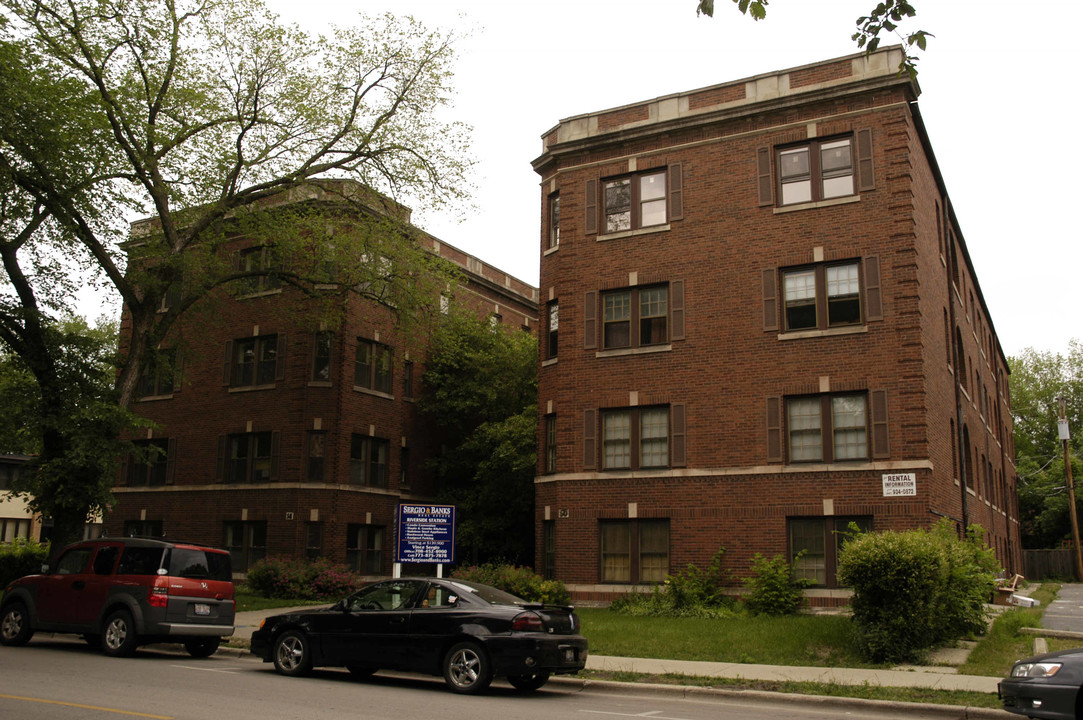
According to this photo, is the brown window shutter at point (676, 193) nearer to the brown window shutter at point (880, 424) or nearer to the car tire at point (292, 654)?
the brown window shutter at point (880, 424)

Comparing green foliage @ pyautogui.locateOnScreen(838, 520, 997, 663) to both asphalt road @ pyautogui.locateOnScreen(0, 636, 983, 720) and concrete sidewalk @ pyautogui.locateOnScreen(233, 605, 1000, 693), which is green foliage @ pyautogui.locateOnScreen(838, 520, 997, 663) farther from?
asphalt road @ pyautogui.locateOnScreen(0, 636, 983, 720)

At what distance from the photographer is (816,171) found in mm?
23688

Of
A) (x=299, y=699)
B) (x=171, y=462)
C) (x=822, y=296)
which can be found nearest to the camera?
(x=299, y=699)

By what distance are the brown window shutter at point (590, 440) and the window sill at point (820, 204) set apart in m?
7.27

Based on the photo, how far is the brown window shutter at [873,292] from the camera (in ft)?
73.1

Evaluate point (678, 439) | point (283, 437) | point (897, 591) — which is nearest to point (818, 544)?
point (678, 439)

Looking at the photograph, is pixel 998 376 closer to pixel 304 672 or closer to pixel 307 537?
pixel 307 537

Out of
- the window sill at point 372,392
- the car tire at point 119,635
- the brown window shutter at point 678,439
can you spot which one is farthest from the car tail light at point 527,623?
the window sill at point 372,392

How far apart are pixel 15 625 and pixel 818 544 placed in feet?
55.5

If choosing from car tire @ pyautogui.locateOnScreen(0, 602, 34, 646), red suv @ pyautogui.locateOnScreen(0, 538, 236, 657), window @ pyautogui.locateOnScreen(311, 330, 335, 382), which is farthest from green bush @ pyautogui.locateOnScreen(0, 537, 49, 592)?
red suv @ pyautogui.locateOnScreen(0, 538, 236, 657)

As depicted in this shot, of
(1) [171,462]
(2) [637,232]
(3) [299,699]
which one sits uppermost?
(2) [637,232]

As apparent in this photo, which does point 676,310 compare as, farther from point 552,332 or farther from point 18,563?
point 18,563

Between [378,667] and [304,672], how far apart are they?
119 centimetres

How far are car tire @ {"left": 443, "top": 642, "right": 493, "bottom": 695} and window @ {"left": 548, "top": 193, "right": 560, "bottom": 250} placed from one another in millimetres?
16969
